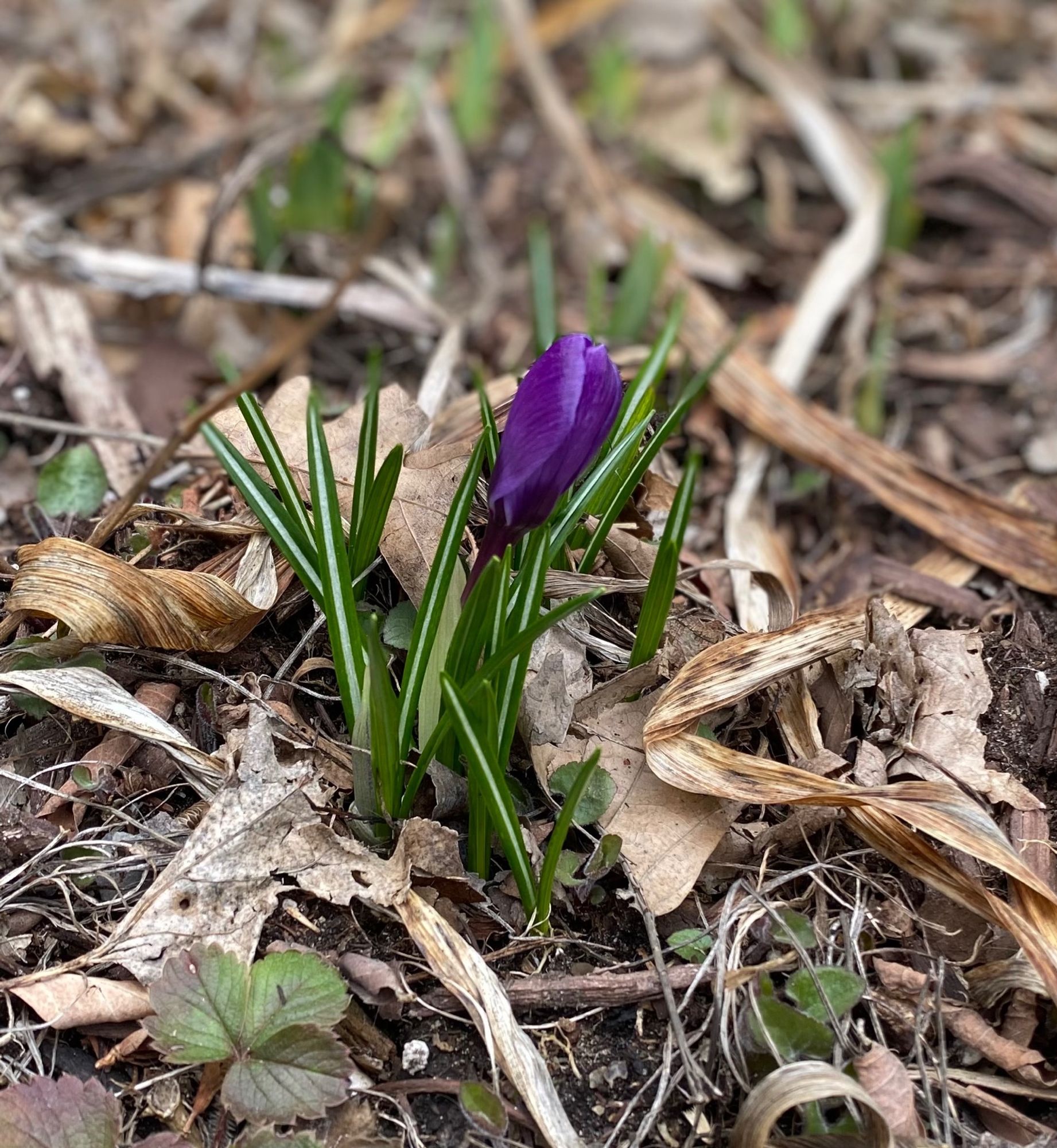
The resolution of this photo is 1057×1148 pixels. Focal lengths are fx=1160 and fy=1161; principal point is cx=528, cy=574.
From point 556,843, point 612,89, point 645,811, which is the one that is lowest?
point 645,811

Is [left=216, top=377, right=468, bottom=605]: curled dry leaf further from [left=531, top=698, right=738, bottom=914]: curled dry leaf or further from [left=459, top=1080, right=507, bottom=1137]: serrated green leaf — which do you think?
[left=459, top=1080, right=507, bottom=1137]: serrated green leaf

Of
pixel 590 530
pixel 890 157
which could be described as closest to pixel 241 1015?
pixel 590 530

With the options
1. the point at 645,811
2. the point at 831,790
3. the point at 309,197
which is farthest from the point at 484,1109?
the point at 309,197

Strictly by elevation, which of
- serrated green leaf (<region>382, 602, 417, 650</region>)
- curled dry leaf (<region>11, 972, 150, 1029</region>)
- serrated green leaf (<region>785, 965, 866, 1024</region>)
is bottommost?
serrated green leaf (<region>785, 965, 866, 1024</region>)

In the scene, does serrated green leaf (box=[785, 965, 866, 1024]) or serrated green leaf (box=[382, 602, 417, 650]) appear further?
serrated green leaf (box=[382, 602, 417, 650])

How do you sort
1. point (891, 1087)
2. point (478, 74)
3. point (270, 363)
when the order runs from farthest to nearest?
point (478, 74), point (891, 1087), point (270, 363)

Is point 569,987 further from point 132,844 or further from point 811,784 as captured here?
point 132,844

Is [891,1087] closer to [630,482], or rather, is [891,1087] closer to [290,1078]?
[290,1078]

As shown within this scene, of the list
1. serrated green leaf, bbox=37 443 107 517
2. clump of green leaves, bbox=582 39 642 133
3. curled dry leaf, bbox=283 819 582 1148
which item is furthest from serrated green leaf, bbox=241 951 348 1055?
clump of green leaves, bbox=582 39 642 133
